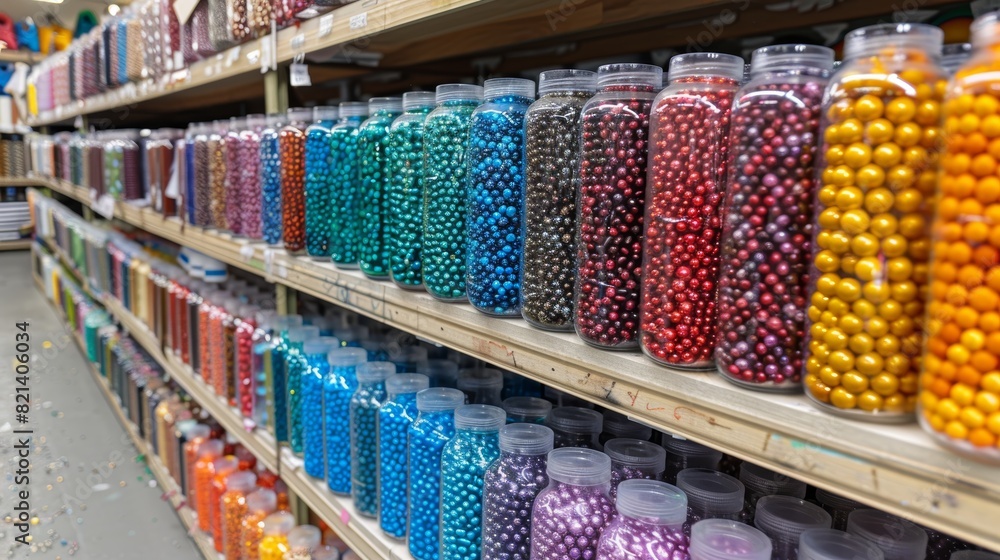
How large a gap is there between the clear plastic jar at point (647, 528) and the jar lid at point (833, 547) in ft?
0.40

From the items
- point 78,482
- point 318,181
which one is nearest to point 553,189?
point 318,181

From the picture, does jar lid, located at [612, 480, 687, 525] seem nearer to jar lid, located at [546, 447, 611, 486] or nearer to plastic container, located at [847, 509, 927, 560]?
jar lid, located at [546, 447, 611, 486]

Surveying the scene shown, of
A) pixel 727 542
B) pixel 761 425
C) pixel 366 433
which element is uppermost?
pixel 761 425

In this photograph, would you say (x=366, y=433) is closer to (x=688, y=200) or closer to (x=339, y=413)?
(x=339, y=413)

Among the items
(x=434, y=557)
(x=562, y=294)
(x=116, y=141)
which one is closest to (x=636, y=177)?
(x=562, y=294)

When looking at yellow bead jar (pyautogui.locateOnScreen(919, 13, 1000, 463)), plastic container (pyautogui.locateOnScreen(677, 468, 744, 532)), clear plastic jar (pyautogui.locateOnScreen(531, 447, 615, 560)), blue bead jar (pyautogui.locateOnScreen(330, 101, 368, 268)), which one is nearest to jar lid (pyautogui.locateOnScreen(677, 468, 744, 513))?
plastic container (pyautogui.locateOnScreen(677, 468, 744, 532))

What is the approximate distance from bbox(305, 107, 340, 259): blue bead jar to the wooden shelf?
0.37m

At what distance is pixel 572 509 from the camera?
0.80 metres

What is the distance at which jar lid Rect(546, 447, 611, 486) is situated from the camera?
0.81 metres

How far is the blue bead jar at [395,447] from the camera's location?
114 centimetres

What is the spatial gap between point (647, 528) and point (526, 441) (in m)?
0.22

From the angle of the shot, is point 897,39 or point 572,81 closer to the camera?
point 897,39

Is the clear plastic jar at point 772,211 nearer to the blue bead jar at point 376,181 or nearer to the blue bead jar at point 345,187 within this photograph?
the blue bead jar at point 376,181

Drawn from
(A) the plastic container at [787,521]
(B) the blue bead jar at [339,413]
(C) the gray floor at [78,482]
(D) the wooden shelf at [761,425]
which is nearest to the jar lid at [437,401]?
(D) the wooden shelf at [761,425]
